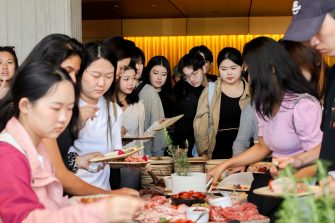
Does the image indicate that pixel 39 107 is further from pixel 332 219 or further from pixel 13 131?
pixel 332 219

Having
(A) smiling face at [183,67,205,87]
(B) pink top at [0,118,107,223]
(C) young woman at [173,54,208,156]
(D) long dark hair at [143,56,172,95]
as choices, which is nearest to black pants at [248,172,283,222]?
(B) pink top at [0,118,107,223]

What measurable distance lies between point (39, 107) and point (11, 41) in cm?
312

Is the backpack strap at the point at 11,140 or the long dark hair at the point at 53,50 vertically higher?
the long dark hair at the point at 53,50

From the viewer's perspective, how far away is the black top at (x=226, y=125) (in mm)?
4410

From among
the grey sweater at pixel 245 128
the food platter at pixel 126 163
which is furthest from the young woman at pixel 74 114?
the grey sweater at pixel 245 128

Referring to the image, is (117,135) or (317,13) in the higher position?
(317,13)

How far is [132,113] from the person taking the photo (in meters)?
4.09

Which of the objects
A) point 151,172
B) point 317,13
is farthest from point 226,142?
point 317,13

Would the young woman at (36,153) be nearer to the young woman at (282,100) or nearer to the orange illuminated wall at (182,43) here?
the young woman at (282,100)

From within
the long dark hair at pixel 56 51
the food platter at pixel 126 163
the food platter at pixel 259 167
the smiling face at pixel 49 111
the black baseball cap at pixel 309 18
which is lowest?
the food platter at pixel 259 167

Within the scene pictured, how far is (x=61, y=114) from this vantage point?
165 centimetres

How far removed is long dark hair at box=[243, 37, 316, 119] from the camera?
8.57ft

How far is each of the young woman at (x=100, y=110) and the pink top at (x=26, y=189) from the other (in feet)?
2.93

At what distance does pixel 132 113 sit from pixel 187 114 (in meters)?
0.98
